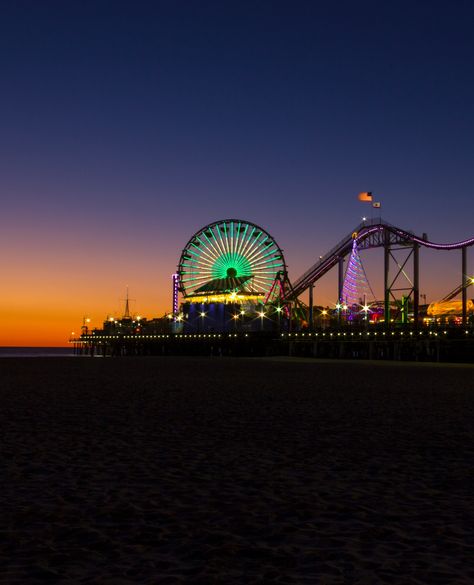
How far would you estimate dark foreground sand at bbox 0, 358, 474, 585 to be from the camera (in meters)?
5.52

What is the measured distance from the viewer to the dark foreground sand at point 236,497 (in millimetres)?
5523

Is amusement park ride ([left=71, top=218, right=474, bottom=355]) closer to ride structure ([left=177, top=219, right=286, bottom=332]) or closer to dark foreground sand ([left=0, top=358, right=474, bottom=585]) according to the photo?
ride structure ([left=177, top=219, right=286, bottom=332])

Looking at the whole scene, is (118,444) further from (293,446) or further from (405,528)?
(405,528)

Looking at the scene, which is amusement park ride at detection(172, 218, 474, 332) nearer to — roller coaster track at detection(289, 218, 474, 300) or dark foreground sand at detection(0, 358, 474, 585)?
roller coaster track at detection(289, 218, 474, 300)

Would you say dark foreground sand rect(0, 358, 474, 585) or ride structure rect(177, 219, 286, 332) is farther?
ride structure rect(177, 219, 286, 332)

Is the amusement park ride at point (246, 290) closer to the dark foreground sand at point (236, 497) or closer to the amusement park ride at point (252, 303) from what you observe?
the amusement park ride at point (252, 303)

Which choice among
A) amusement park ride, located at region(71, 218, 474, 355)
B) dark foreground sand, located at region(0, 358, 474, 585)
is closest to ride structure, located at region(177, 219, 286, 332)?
amusement park ride, located at region(71, 218, 474, 355)

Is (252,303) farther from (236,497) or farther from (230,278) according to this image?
(236,497)

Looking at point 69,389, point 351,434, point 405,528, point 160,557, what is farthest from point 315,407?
point 160,557

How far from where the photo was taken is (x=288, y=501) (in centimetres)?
783

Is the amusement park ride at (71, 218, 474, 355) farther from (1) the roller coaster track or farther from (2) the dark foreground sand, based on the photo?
(2) the dark foreground sand

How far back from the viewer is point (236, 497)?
8.04 meters

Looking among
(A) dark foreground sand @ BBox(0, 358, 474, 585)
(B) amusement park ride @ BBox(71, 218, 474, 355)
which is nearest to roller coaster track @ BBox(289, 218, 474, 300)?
(B) amusement park ride @ BBox(71, 218, 474, 355)

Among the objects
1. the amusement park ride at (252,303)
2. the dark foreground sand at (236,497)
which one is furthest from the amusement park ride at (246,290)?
the dark foreground sand at (236,497)
